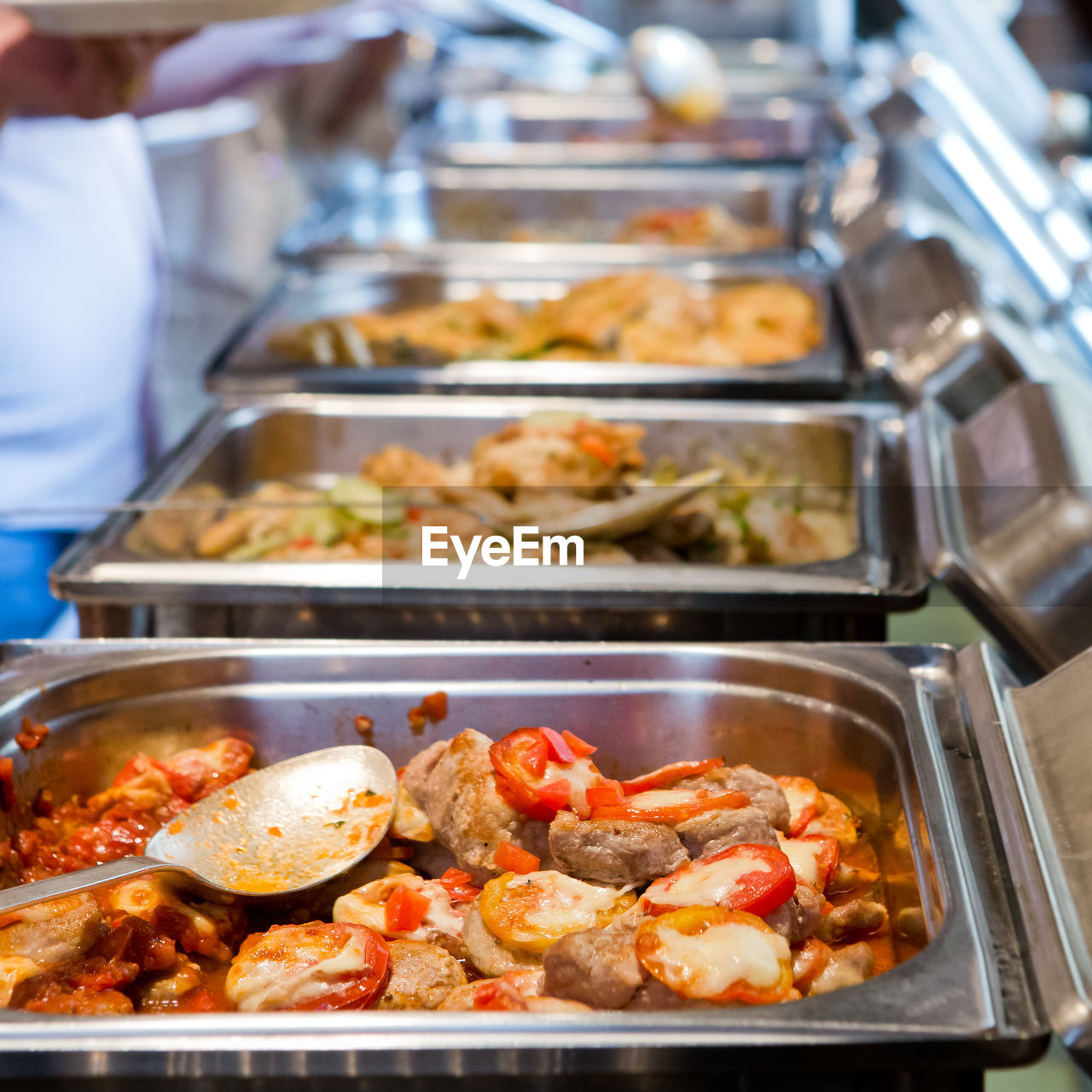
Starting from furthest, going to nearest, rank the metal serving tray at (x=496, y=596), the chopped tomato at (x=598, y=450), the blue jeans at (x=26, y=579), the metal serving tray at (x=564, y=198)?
1. the metal serving tray at (x=564, y=198)
2. the blue jeans at (x=26, y=579)
3. the chopped tomato at (x=598, y=450)
4. the metal serving tray at (x=496, y=596)

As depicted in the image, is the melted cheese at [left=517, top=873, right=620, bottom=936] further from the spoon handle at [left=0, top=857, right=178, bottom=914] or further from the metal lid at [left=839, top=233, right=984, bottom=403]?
the metal lid at [left=839, top=233, right=984, bottom=403]

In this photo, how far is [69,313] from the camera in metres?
2.64

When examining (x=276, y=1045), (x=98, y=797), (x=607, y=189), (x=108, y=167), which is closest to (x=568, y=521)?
(x=98, y=797)

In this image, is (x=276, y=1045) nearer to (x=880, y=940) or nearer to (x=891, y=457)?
(x=880, y=940)

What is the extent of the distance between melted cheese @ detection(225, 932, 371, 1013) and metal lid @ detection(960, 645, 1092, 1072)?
0.57 metres

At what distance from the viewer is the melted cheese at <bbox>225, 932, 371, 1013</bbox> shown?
3.26 feet

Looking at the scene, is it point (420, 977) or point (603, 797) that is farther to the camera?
point (603, 797)

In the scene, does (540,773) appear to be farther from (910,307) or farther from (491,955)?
(910,307)

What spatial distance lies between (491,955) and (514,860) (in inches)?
5.1

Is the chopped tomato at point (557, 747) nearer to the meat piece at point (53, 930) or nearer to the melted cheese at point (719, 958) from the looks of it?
the melted cheese at point (719, 958)

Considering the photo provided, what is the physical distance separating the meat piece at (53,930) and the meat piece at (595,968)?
426 millimetres

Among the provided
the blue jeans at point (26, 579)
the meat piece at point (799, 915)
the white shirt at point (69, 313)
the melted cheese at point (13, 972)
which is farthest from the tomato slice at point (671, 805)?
the white shirt at point (69, 313)

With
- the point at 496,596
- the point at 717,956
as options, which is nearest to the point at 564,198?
the point at 496,596

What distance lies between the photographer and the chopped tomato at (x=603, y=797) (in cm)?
118
